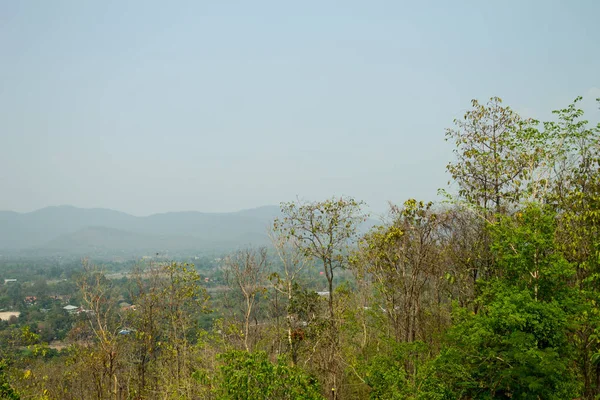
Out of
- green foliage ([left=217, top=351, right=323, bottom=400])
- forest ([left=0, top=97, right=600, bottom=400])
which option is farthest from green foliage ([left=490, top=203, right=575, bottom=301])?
green foliage ([left=217, top=351, right=323, bottom=400])

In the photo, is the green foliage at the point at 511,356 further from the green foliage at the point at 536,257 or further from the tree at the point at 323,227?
the tree at the point at 323,227

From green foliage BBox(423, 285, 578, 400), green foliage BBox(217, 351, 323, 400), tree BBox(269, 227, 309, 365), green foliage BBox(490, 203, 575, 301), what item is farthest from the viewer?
tree BBox(269, 227, 309, 365)

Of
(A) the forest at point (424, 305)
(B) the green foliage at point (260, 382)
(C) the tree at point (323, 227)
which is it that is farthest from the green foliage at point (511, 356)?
(C) the tree at point (323, 227)

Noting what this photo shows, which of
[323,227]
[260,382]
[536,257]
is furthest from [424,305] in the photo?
[260,382]

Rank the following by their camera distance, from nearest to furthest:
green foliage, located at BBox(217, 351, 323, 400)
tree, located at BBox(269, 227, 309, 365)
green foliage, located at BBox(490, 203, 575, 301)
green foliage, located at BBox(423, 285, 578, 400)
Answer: green foliage, located at BBox(217, 351, 323, 400) < green foliage, located at BBox(423, 285, 578, 400) < green foliage, located at BBox(490, 203, 575, 301) < tree, located at BBox(269, 227, 309, 365)

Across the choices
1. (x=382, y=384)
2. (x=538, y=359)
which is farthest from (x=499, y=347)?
(x=382, y=384)

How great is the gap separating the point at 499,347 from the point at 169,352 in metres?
14.6

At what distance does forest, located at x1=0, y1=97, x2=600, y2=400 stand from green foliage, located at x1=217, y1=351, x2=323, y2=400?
0.09 feet

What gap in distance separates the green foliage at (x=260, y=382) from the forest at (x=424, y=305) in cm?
3

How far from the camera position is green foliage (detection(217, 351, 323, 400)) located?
798 cm

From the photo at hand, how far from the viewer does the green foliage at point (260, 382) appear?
7980mm

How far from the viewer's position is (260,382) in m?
8.13

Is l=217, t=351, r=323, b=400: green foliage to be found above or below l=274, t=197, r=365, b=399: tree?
below

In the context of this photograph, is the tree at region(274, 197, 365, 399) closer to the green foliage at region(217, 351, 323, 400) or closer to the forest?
the forest
